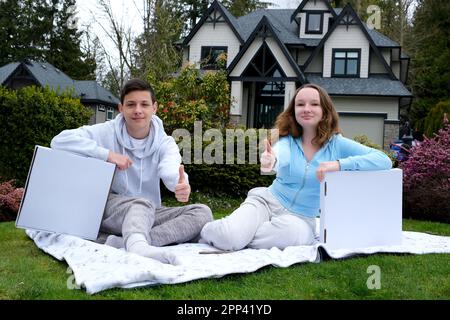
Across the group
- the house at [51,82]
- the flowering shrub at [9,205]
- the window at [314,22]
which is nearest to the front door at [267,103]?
the window at [314,22]

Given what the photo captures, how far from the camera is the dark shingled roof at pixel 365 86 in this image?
19.0 m

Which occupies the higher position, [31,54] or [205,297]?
[31,54]

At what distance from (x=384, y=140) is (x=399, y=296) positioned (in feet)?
57.6

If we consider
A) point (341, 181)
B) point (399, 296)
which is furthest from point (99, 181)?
point (399, 296)

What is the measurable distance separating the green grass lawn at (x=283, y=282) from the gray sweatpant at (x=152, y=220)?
0.53m

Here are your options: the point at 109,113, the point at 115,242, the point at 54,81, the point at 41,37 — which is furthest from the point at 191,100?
the point at 41,37

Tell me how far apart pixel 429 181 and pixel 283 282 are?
4.70 m

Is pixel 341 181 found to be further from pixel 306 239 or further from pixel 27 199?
pixel 27 199

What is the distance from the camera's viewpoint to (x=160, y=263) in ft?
9.66

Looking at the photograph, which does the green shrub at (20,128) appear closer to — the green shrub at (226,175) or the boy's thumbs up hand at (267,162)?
the green shrub at (226,175)

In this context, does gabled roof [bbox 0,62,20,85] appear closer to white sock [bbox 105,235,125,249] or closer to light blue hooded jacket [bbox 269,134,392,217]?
white sock [bbox 105,235,125,249]

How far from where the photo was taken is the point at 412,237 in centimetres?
448

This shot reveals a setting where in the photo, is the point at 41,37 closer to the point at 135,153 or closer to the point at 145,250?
the point at 135,153

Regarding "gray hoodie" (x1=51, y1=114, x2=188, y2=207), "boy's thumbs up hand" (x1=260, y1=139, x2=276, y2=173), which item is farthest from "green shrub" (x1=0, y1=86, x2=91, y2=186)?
"boy's thumbs up hand" (x1=260, y1=139, x2=276, y2=173)
